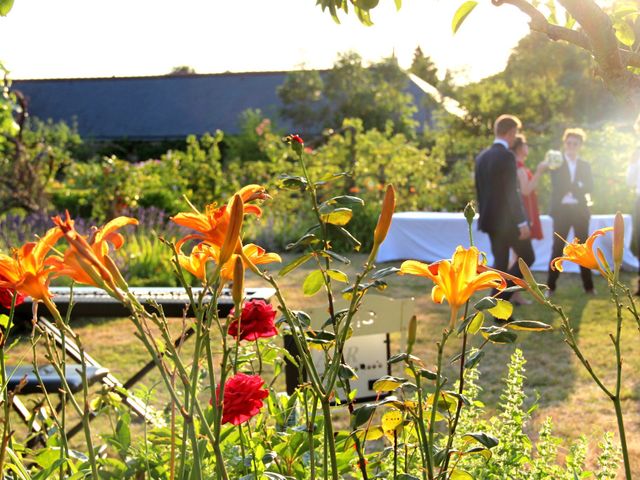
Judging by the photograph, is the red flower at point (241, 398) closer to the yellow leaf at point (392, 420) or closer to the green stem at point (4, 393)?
the yellow leaf at point (392, 420)

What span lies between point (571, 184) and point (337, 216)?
677 cm

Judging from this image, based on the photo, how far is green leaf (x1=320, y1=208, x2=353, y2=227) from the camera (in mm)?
1464

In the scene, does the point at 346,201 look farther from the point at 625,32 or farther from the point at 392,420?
the point at 625,32

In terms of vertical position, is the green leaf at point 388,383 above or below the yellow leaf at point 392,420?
above

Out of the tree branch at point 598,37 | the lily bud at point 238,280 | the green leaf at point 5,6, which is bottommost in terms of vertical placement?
the lily bud at point 238,280

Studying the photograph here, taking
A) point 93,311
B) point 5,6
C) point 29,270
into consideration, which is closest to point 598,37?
point 29,270

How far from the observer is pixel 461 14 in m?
1.42

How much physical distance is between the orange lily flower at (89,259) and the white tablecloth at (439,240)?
9.17m

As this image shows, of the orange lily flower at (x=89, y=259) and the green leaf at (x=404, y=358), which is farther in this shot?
the green leaf at (x=404, y=358)

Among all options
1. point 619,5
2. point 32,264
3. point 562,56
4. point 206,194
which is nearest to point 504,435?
point 619,5

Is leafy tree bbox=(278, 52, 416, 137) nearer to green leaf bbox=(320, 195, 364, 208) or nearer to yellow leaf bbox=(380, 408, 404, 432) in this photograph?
green leaf bbox=(320, 195, 364, 208)

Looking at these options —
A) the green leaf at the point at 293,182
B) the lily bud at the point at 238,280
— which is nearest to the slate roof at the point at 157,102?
the green leaf at the point at 293,182

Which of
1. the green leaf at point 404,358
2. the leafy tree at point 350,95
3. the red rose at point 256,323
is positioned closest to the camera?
the green leaf at point 404,358

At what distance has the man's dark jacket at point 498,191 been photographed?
6.43m
